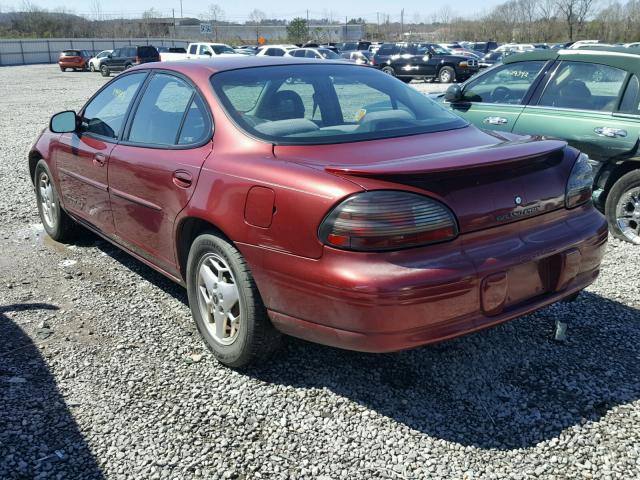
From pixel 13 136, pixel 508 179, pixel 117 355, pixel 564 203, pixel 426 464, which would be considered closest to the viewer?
pixel 426 464

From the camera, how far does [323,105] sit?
12.5ft

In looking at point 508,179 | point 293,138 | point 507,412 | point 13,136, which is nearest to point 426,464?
point 507,412

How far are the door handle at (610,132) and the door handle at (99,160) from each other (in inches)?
159

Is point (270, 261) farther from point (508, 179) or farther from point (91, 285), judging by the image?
point (91, 285)

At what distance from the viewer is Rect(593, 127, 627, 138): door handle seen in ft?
17.4

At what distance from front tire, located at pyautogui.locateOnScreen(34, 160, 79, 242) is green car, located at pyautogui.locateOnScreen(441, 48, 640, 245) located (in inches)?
154

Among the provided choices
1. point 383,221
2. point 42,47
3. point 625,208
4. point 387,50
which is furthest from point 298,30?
point 383,221

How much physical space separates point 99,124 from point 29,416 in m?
2.36

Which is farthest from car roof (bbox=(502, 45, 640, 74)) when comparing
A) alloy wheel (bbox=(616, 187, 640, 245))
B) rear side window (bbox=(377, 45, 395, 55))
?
rear side window (bbox=(377, 45, 395, 55))

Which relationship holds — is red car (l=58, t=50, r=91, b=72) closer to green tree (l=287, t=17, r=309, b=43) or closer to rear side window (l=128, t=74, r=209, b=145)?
green tree (l=287, t=17, r=309, b=43)

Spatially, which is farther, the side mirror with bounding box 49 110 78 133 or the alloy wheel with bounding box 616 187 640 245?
the alloy wheel with bounding box 616 187 640 245

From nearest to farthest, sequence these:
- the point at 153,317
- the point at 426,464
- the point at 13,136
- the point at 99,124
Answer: the point at 426,464 < the point at 153,317 < the point at 99,124 < the point at 13,136

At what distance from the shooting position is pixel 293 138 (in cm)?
320

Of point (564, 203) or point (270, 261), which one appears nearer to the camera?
point (270, 261)
